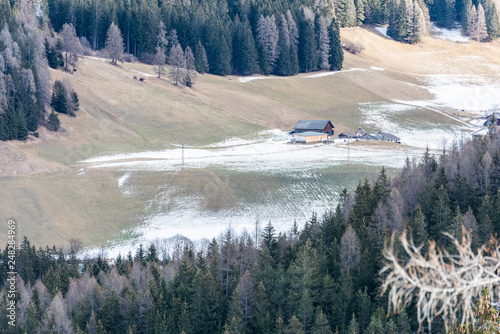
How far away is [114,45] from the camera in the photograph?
134 metres

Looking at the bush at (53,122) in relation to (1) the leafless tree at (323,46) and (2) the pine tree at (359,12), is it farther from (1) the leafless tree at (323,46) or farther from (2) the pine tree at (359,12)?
(2) the pine tree at (359,12)

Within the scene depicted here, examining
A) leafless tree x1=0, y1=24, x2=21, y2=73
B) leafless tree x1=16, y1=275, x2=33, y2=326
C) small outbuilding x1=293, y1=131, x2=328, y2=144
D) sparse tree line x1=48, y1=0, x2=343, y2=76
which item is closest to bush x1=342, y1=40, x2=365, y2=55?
sparse tree line x1=48, y1=0, x2=343, y2=76

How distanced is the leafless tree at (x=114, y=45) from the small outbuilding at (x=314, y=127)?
1902 inches

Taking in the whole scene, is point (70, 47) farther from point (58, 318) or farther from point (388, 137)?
point (58, 318)

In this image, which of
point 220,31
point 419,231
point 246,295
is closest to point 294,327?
point 246,295

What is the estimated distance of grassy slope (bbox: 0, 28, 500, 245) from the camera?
7175 centimetres

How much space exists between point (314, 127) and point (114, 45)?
53.8 metres

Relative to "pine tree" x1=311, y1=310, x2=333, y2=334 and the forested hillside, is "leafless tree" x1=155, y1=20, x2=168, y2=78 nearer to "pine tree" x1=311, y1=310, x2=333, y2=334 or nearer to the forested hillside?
the forested hillside

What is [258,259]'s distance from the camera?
162 feet

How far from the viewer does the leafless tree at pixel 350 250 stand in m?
45.7

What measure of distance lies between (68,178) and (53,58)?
4586 cm

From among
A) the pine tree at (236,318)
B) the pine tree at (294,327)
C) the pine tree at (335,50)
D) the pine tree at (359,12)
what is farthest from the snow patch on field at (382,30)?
the pine tree at (294,327)

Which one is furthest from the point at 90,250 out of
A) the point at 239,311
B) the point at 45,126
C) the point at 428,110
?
the point at 428,110

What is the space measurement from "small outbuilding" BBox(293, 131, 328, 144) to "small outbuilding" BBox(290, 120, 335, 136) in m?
2.49
